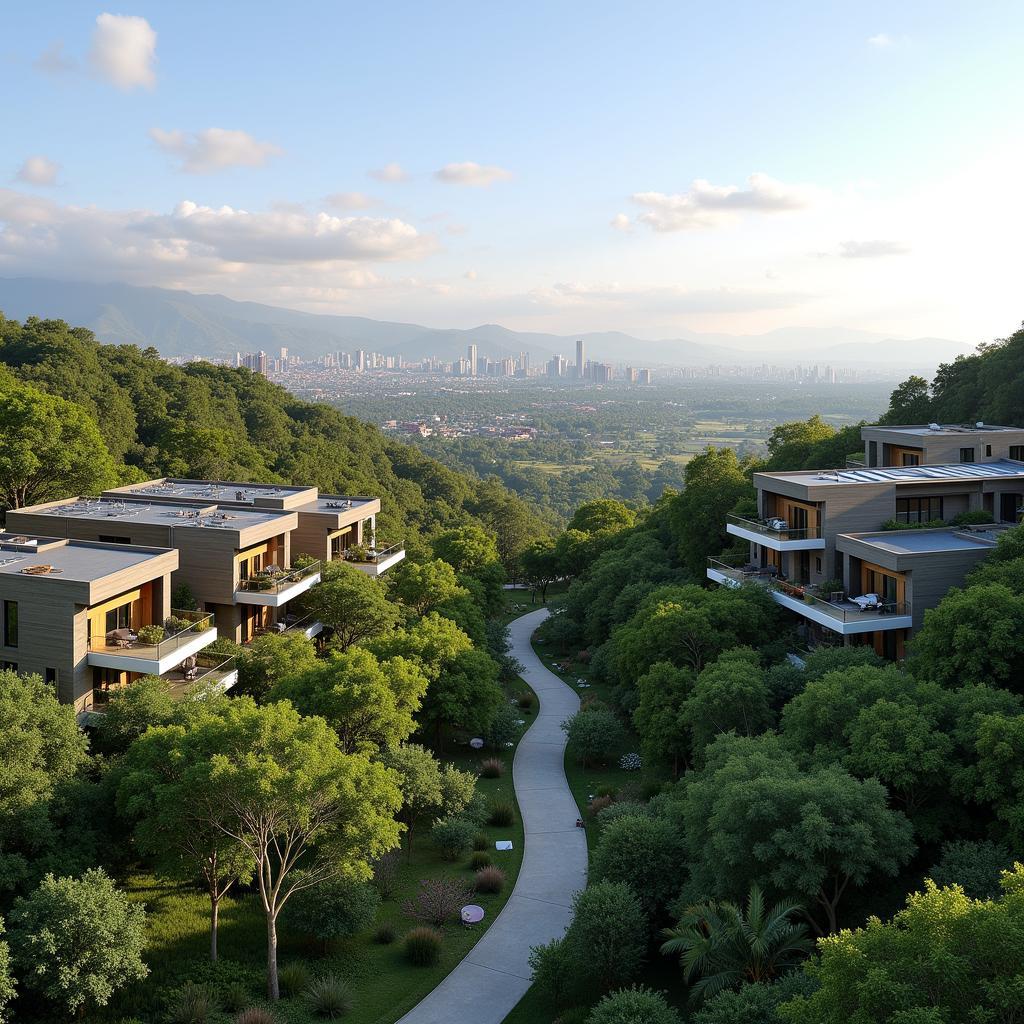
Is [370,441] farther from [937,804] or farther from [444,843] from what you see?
[937,804]

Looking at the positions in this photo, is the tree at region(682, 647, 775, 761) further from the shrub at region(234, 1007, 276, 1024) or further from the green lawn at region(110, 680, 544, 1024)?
the shrub at region(234, 1007, 276, 1024)

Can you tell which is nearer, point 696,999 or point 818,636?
point 696,999

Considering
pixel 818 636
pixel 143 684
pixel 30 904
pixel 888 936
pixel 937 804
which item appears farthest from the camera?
pixel 818 636

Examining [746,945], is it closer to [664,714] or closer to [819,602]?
[664,714]

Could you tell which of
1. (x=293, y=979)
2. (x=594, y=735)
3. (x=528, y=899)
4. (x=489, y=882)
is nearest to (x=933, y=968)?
(x=293, y=979)

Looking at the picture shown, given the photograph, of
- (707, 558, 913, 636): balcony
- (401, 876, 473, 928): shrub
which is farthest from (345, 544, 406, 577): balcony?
(401, 876, 473, 928): shrub

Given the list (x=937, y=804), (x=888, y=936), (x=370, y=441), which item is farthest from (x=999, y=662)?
(x=370, y=441)
